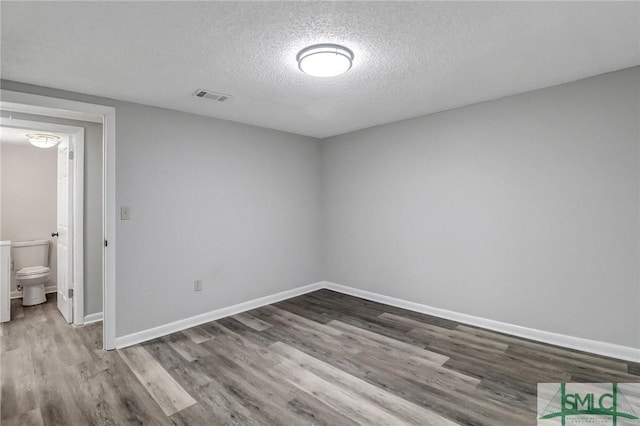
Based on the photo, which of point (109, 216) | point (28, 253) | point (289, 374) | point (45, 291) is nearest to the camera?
point (289, 374)

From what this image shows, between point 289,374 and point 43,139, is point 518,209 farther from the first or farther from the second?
point 43,139

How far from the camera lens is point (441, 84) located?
2795 mm

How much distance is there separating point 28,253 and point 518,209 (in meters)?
6.54

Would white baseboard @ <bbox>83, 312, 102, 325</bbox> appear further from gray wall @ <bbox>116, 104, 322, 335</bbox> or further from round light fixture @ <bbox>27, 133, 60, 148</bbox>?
round light fixture @ <bbox>27, 133, 60, 148</bbox>

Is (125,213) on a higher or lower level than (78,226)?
higher

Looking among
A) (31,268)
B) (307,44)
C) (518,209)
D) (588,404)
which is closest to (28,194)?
(31,268)

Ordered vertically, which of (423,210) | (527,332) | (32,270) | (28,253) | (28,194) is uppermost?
(28,194)

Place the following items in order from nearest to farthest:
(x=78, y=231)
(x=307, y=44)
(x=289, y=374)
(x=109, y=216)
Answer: (x=307, y=44), (x=289, y=374), (x=109, y=216), (x=78, y=231)

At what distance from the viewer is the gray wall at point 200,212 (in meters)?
3.13

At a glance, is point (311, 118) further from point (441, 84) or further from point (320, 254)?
point (320, 254)

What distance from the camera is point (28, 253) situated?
15.1 feet

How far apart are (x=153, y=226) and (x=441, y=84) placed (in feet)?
10.4

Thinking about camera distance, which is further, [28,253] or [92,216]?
[28,253]

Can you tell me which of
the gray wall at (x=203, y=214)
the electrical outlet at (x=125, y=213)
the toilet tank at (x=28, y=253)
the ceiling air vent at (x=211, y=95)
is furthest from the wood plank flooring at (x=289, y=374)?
the ceiling air vent at (x=211, y=95)
